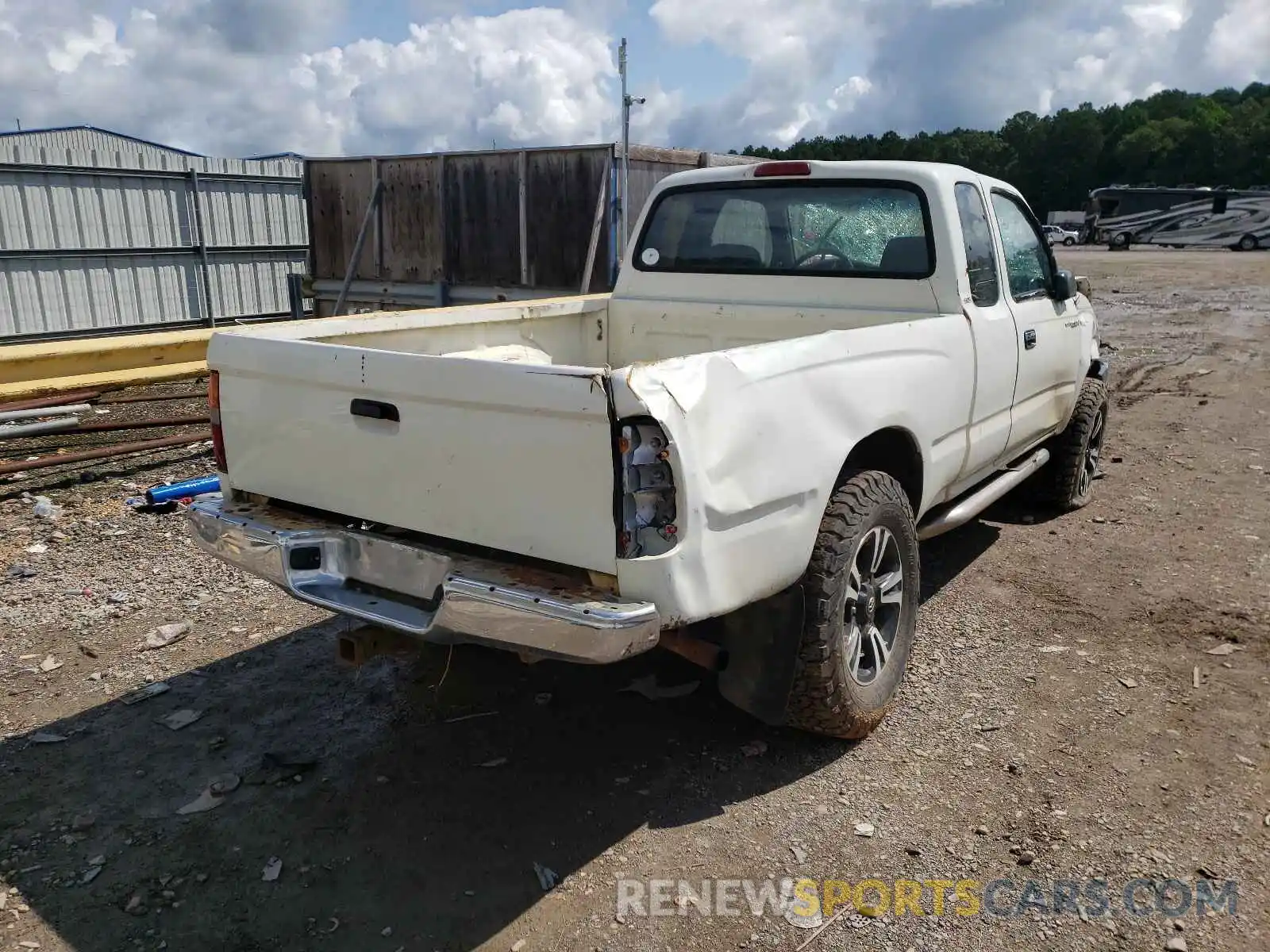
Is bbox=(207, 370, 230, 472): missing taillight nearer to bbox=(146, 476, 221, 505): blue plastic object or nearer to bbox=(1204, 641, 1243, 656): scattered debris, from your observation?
bbox=(146, 476, 221, 505): blue plastic object

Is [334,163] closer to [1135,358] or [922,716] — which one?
[1135,358]

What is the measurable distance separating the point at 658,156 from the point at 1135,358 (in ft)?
21.6

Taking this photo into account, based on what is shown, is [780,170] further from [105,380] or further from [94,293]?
[94,293]

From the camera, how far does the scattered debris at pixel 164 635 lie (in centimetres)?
437

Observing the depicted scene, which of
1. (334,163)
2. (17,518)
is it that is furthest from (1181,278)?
(17,518)

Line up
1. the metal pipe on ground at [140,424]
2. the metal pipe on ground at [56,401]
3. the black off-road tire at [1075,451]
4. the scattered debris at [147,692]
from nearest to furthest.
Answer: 1. the scattered debris at [147,692]
2. the black off-road tire at [1075,451]
3. the metal pipe on ground at [140,424]
4. the metal pipe on ground at [56,401]

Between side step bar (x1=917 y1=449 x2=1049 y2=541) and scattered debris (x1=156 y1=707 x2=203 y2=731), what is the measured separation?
9.35ft

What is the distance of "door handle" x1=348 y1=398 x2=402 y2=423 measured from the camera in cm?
299

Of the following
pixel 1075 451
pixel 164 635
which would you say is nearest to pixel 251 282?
pixel 164 635

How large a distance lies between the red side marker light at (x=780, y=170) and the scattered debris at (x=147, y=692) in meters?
3.43

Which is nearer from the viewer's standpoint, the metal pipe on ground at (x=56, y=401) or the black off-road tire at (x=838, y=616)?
the black off-road tire at (x=838, y=616)

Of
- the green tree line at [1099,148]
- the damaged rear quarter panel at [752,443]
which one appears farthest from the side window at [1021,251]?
the green tree line at [1099,148]

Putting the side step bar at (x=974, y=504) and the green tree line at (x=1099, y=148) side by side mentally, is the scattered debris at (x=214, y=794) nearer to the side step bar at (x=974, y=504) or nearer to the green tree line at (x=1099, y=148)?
the side step bar at (x=974, y=504)

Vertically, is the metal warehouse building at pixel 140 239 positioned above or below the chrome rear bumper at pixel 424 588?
above
